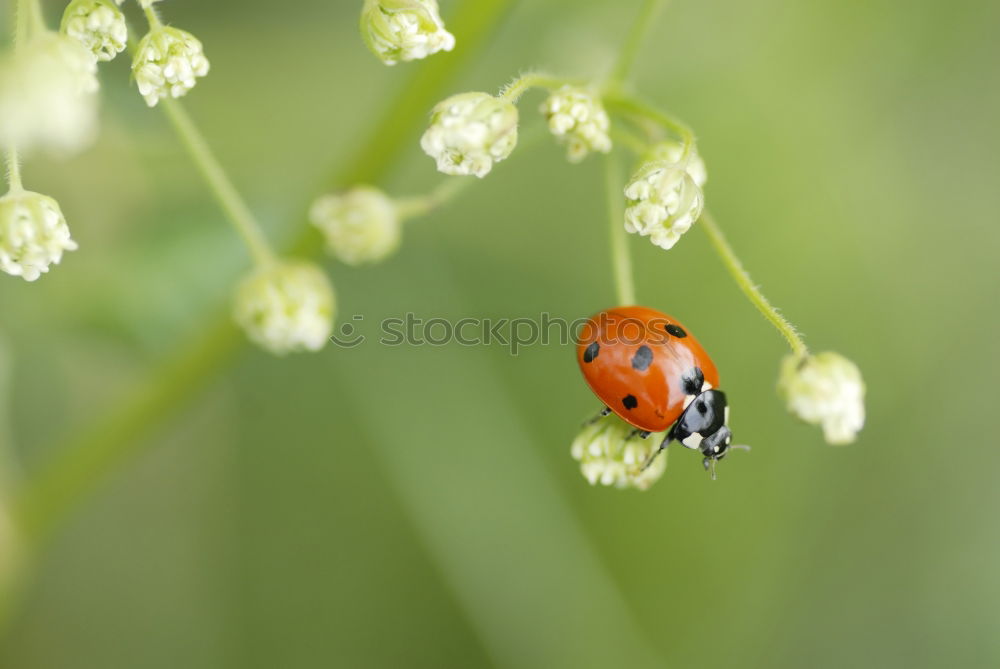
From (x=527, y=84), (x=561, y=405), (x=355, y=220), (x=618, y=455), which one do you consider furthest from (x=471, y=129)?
(x=561, y=405)

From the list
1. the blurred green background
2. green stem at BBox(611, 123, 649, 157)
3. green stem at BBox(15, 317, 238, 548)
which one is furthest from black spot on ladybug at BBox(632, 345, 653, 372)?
the blurred green background

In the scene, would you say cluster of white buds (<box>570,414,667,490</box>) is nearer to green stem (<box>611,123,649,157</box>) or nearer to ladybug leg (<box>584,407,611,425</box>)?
ladybug leg (<box>584,407,611,425</box>)

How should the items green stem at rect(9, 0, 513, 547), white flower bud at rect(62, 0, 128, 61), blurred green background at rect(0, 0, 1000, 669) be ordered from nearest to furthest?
white flower bud at rect(62, 0, 128, 61) → green stem at rect(9, 0, 513, 547) → blurred green background at rect(0, 0, 1000, 669)

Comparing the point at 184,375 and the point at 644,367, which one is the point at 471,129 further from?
the point at 184,375

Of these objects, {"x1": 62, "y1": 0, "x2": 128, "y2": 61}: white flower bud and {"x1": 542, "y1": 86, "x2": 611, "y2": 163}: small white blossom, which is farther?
{"x1": 542, "y1": 86, "x2": 611, "y2": 163}: small white blossom

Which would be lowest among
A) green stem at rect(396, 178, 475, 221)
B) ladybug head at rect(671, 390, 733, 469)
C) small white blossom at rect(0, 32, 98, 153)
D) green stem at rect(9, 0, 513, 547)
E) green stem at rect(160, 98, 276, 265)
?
ladybug head at rect(671, 390, 733, 469)

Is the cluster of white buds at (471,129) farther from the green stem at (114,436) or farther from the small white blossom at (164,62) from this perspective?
the green stem at (114,436)
